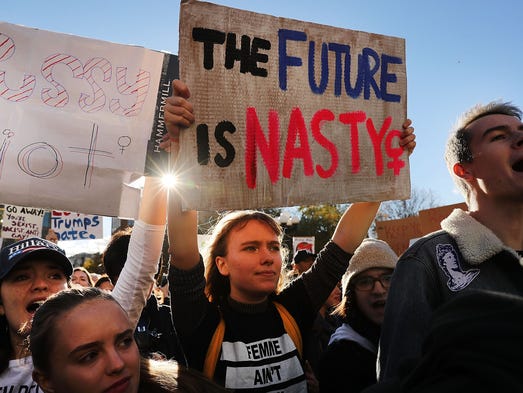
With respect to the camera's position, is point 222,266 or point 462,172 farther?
point 222,266

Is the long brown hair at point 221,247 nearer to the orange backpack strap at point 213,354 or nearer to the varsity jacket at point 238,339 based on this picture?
the varsity jacket at point 238,339

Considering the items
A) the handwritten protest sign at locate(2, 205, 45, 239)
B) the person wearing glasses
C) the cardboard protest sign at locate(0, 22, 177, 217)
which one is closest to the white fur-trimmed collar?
the person wearing glasses

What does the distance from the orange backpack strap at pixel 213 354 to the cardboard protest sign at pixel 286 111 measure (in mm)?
528

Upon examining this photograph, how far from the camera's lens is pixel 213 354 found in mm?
1829

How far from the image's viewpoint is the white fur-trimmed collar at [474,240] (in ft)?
5.17

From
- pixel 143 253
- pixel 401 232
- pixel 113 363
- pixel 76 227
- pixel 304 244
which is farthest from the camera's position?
pixel 304 244

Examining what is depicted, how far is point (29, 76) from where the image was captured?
2.13m

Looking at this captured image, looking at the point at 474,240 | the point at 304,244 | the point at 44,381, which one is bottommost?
Answer: the point at 44,381

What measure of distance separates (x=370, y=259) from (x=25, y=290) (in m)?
1.75

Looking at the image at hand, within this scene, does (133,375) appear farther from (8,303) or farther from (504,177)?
(504,177)

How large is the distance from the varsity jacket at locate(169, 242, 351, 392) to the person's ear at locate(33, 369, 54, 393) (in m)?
0.50

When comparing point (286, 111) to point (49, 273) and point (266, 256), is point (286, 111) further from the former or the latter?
point (49, 273)

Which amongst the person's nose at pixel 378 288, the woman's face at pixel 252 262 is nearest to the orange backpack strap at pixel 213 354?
the woman's face at pixel 252 262

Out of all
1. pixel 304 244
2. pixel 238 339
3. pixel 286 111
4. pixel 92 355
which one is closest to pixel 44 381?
pixel 92 355
